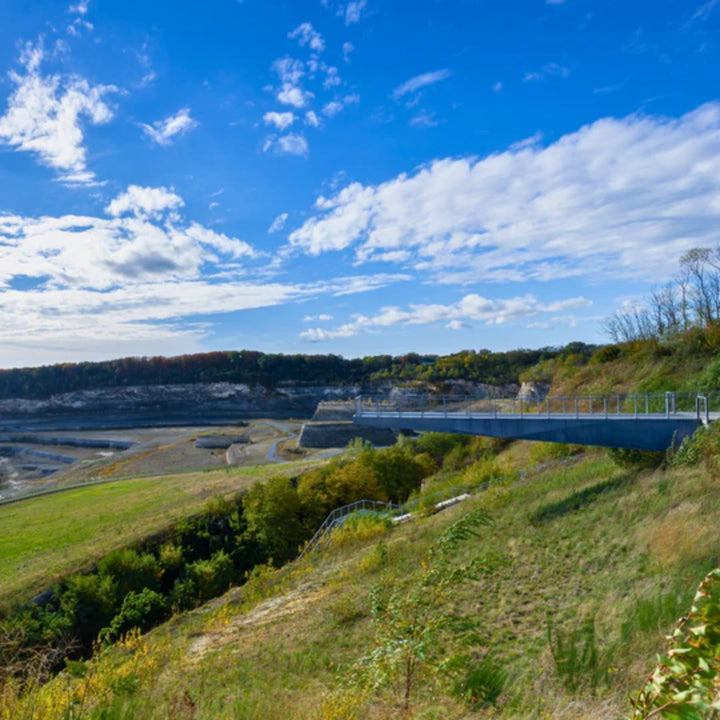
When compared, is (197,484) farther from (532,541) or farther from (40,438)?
(40,438)

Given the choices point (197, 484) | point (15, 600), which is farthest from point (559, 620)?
point (197, 484)

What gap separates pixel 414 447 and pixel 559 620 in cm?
2607

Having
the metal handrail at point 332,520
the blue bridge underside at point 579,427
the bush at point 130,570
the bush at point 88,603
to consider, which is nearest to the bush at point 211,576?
the bush at point 130,570

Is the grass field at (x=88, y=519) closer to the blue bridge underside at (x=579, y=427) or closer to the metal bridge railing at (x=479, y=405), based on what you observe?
the metal bridge railing at (x=479, y=405)

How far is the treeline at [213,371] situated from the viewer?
127m

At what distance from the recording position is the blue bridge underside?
1481 cm

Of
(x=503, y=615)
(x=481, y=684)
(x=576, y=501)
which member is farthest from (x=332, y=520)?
(x=481, y=684)

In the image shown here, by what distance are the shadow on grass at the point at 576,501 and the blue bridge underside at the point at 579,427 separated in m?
1.52

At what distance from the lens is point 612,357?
3653 centimetres

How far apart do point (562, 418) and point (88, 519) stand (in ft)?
77.0

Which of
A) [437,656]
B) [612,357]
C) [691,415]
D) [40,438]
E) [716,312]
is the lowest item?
[40,438]

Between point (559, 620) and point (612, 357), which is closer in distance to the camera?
point (559, 620)

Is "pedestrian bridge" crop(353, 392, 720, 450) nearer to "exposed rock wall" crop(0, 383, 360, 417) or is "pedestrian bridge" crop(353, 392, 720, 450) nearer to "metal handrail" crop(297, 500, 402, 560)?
"metal handrail" crop(297, 500, 402, 560)

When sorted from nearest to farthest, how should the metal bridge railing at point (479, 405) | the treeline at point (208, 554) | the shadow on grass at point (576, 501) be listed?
the shadow on grass at point (576, 501), the treeline at point (208, 554), the metal bridge railing at point (479, 405)
